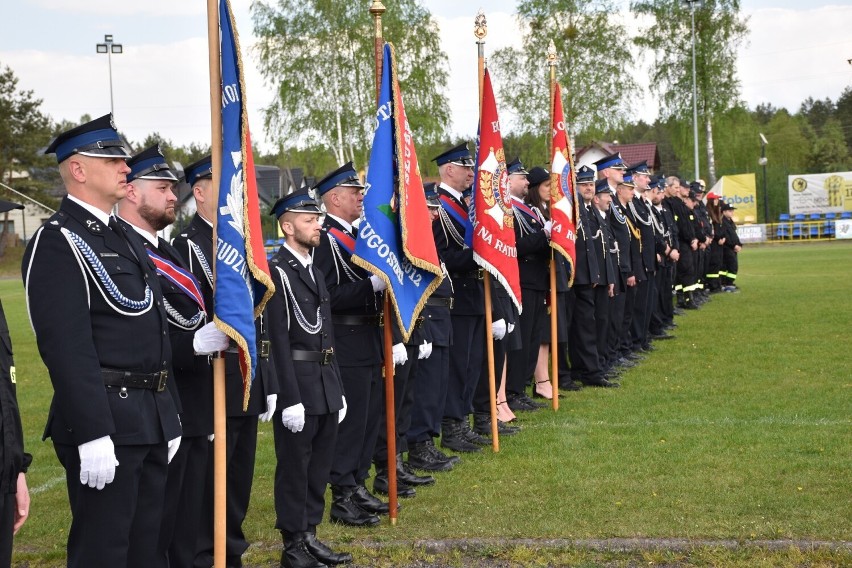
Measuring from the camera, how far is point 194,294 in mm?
4977

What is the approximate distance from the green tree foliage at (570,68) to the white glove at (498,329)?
37.1m

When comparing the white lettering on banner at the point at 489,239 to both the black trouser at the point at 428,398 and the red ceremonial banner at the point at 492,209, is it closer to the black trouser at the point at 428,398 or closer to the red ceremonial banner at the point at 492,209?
the red ceremonial banner at the point at 492,209

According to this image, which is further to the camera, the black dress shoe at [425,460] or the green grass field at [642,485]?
the black dress shoe at [425,460]

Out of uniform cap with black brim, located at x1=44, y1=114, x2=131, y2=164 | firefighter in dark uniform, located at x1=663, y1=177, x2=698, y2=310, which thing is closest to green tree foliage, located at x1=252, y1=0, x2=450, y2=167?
firefighter in dark uniform, located at x1=663, y1=177, x2=698, y2=310

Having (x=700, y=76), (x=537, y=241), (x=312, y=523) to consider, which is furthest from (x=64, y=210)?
(x=700, y=76)

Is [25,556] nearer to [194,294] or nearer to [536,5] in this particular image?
[194,294]

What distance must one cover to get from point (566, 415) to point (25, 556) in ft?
17.2

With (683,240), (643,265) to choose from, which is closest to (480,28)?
(643,265)

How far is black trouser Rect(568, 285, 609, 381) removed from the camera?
11.7 metres

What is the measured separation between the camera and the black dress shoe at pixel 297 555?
5.63 metres

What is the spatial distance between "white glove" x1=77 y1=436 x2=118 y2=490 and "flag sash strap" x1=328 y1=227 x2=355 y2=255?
287 cm

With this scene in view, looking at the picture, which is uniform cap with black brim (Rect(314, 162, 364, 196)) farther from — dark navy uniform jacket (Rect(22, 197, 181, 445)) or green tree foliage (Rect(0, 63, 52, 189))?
green tree foliage (Rect(0, 63, 52, 189))

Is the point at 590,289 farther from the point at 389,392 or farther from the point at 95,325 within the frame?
the point at 95,325

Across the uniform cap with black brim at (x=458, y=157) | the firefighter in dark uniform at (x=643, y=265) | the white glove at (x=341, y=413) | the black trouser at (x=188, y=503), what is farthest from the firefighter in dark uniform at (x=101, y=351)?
the firefighter in dark uniform at (x=643, y=265)
